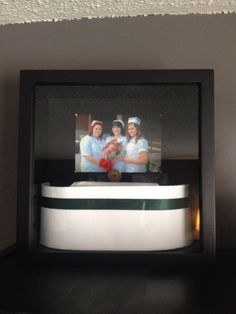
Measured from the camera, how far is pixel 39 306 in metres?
0.52

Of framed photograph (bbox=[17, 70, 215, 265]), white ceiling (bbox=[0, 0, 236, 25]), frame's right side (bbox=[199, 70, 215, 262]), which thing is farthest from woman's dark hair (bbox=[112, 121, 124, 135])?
white ceiling (bbox=[0, 0, 236, 25])

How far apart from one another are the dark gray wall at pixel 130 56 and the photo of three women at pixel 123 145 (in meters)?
0.23

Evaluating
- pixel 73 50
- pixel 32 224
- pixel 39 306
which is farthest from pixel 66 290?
pixel 73 50

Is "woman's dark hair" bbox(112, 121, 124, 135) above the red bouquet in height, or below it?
above

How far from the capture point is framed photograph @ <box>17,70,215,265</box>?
688mm

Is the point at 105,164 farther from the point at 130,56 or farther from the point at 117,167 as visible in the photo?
the point at 130,56

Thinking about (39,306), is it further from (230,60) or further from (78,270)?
(230,60)

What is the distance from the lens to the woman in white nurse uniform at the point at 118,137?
0.74 m

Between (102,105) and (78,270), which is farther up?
(102,105)

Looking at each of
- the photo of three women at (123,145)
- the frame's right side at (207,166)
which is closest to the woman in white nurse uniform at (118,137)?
the photo of three women at (123,145)

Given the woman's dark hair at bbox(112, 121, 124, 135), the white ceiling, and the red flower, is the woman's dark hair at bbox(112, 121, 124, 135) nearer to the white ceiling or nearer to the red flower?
the red flower

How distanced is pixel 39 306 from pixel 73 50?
654mm

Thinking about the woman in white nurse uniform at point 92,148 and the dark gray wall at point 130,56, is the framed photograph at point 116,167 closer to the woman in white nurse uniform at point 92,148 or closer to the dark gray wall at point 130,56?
the woman in white nurse uniform at point 92,148

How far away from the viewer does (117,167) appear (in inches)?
29.3
